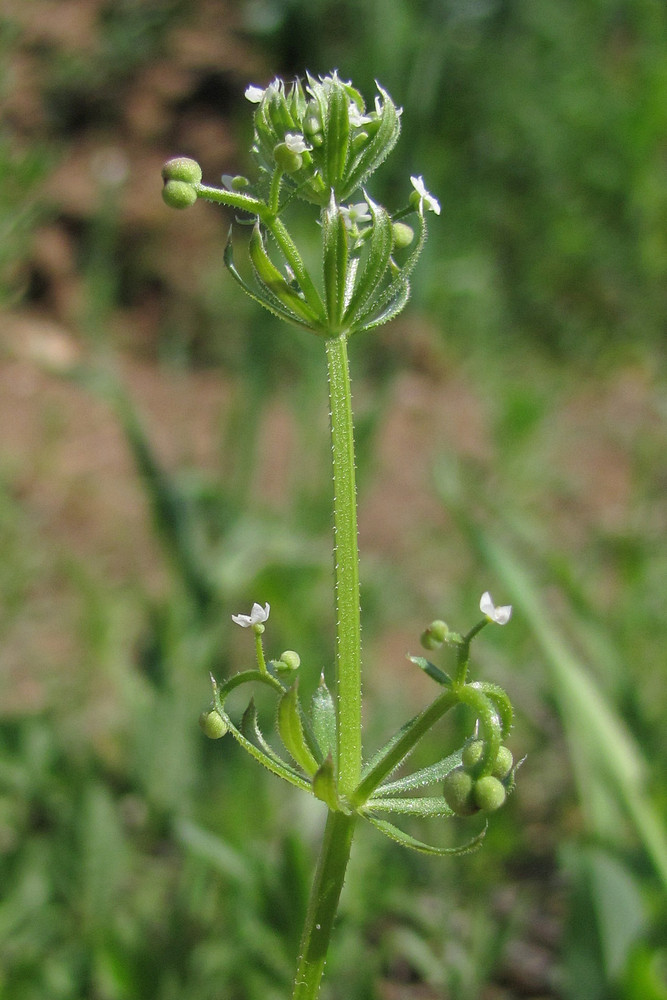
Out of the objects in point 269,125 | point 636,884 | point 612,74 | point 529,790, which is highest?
point 612,74

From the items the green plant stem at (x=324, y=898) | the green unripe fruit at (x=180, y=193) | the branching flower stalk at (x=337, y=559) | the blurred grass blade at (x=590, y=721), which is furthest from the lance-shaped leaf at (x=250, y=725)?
the blurred grass blade at (x=590, y=721)

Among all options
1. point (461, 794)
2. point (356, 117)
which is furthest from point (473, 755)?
point (356, 117)

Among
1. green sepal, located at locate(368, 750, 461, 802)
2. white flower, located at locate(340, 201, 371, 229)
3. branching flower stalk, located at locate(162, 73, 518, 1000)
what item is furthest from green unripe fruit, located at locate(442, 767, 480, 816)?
white flower, located at locate(340, 201, 371, 229)

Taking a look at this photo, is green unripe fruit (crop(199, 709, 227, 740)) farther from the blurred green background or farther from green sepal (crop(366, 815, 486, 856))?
the blurred green background

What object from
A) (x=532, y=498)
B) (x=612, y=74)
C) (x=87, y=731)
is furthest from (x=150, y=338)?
(x=612, y=74)

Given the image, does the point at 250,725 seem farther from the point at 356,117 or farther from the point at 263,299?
the point at 356,117

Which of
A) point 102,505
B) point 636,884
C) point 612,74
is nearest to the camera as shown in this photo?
point 636,884

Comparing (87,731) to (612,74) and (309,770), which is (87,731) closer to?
(309,770)
